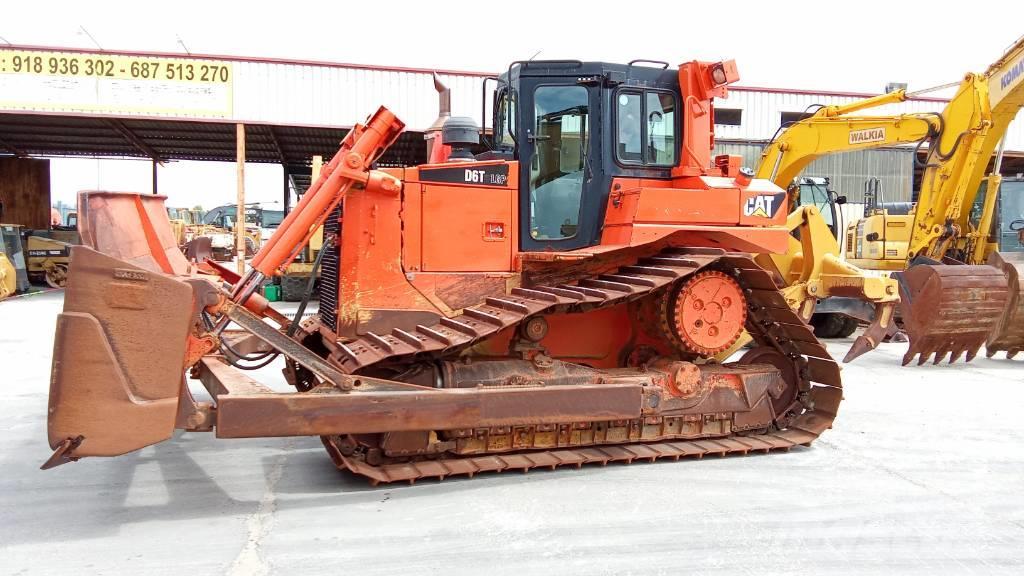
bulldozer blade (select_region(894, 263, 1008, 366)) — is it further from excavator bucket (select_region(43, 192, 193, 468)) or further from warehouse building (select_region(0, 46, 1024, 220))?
warehouse building (select_region(0, 46, 1024, 220))

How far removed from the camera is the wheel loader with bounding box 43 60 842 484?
16.3ft

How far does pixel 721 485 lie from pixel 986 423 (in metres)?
3.64

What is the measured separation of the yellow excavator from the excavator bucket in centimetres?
596

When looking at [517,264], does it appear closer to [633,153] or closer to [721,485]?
[633,153]

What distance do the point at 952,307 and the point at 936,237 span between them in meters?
3.06

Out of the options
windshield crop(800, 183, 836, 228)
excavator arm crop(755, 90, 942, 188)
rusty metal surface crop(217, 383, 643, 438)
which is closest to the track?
rusty metal surface crop(217, 383, 643, 438)

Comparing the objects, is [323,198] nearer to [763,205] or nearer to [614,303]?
[614,303]

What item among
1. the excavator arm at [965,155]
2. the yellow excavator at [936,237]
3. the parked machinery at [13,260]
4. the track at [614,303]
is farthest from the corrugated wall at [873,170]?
the parked machinery at [13,260]

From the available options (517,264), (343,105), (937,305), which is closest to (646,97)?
(517,264)

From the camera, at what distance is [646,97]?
614cm

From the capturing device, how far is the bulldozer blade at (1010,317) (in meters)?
10.4

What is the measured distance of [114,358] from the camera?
4.26 meters

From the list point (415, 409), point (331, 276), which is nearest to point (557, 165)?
point (331, 276)

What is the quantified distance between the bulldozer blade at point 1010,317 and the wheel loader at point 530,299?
5.77m
